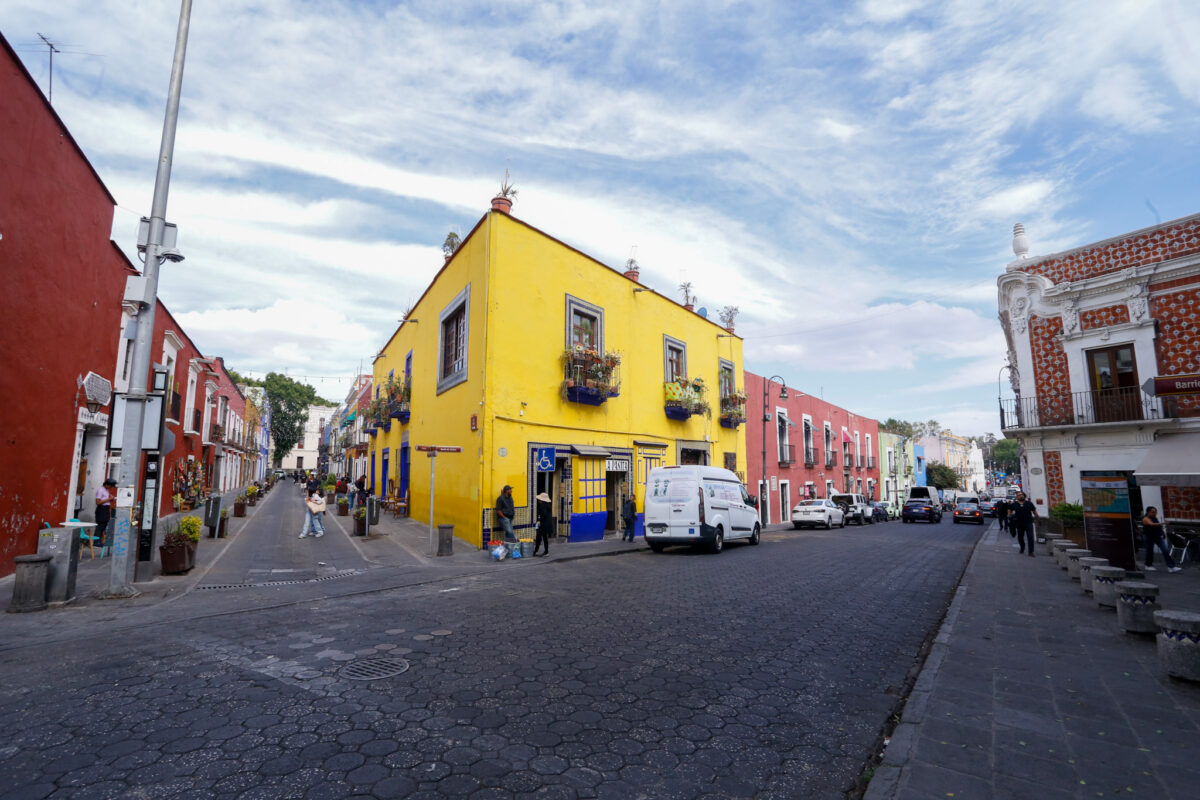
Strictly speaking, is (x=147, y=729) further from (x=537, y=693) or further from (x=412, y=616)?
Result: (x=412, y=616)

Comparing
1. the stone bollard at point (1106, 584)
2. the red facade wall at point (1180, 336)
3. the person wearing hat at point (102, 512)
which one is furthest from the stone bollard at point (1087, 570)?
the person wearing hat at point (102, 512)

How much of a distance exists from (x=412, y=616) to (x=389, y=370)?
23.5m

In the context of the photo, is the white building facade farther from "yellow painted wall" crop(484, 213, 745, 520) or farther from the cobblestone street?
the cobblestone street

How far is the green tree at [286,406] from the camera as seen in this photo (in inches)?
2479

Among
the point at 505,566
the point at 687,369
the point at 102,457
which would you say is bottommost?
the point at 505,566

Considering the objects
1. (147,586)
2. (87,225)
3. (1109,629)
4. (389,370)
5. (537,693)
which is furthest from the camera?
(389,370)

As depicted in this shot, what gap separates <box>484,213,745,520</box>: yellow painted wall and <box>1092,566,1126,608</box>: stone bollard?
11467 mm

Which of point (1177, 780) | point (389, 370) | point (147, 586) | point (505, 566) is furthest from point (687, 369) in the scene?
point (1177, 780)

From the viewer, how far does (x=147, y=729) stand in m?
3.71

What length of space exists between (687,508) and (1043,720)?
34.1 feet

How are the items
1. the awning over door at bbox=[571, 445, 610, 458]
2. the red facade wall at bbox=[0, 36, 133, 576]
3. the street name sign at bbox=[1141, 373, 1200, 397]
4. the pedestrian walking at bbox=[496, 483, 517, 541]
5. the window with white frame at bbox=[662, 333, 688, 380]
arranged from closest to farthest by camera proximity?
the red facade wall at bbox=[0, 36, 133, 576] < the street name sign at bbox=[1141, 373, 1200, 397] < the pedestrian walking at bbox=[496, 483, 517, 541] < the awning over door at bbox=[571, 445, 610, 458] < the window with white frame at bbox=[662, 333, 688, 380]

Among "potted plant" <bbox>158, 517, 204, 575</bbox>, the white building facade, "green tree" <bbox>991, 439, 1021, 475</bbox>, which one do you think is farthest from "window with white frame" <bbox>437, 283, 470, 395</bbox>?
"green tree" <bbox>991, 439, 1021, 475</bbox>

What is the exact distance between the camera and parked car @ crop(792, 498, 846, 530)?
87.8ft

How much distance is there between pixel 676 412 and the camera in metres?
20.8
